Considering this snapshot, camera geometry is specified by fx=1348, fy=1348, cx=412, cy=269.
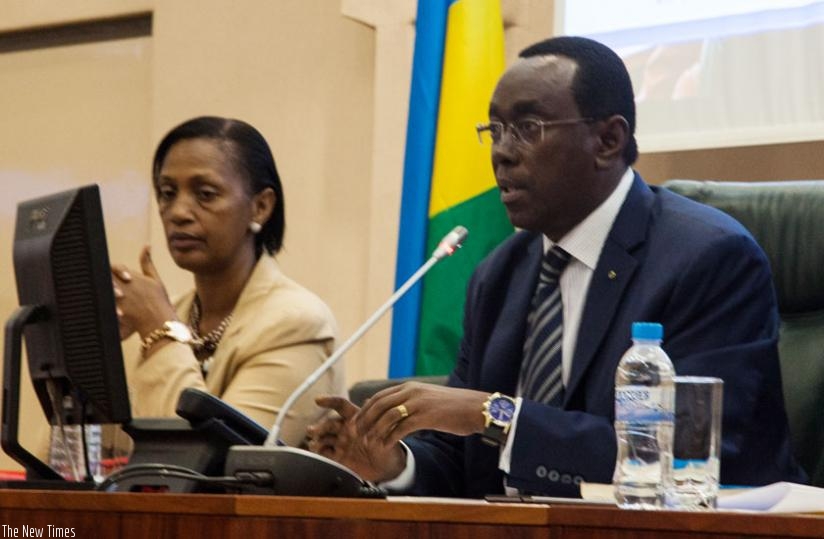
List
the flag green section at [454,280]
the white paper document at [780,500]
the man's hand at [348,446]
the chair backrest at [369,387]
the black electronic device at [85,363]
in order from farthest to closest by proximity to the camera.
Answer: the flag green section at [454,280]
the chair backrest at [369,387]
the man's hand at [348,446]
the black electronic device at [85,363]
the white paper document at [780,500]

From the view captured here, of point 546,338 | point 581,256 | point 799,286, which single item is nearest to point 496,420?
point 546,338

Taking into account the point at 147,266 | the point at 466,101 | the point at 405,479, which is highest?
the point at 466,101

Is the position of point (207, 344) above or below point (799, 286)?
below

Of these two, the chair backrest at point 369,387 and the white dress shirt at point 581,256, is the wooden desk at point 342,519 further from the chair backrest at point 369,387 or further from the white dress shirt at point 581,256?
the chair backrest at point 369,387

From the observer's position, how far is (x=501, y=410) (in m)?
1.95

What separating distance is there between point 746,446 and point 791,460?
0.11 meters

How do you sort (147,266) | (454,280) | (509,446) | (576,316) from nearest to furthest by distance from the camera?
(509,446)
(576,316)
(147,266)
(454,280)

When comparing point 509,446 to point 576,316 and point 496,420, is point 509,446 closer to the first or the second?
point 496,420

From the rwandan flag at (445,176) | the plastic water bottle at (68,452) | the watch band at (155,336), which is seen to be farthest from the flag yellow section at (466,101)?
the plastic water bottle at (68,452)

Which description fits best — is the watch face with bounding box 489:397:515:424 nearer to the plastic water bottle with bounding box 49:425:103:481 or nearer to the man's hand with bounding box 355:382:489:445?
the man's hand with bounding box 355:382:489:445

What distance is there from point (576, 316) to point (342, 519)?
1028mm

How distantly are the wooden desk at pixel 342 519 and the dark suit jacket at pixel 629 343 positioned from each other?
2.13ft

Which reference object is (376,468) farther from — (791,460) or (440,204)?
(440,204)

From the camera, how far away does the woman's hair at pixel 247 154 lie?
9.44 feet
